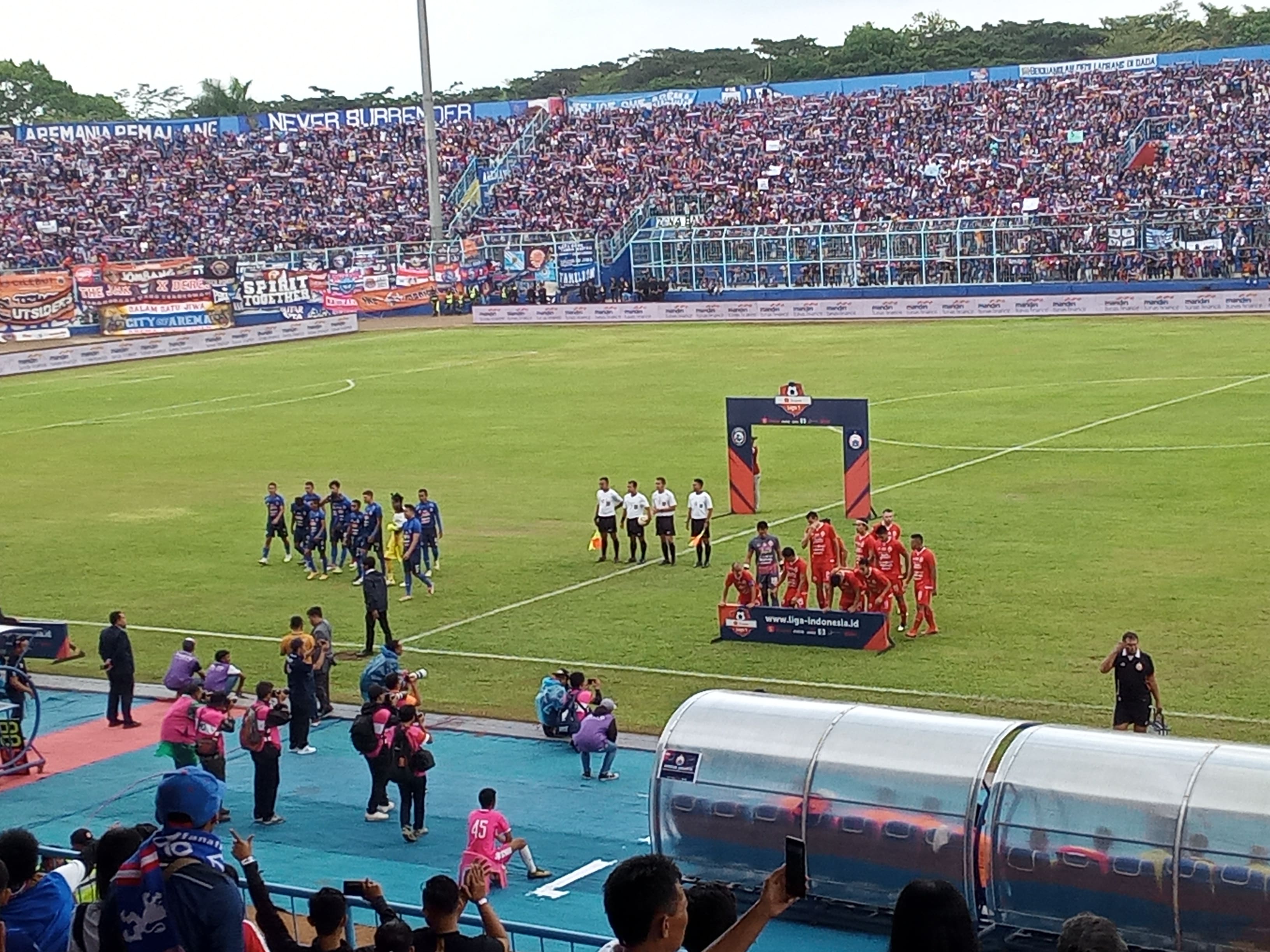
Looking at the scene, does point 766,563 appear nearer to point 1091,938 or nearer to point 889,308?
point 1091,938

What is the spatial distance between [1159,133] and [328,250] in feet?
140

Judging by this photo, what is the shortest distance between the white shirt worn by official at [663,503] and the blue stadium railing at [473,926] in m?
16.2

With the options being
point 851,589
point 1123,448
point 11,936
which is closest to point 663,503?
point 851,589

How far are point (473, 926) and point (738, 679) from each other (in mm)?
10511

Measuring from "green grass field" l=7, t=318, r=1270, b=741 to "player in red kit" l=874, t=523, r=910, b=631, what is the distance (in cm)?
75

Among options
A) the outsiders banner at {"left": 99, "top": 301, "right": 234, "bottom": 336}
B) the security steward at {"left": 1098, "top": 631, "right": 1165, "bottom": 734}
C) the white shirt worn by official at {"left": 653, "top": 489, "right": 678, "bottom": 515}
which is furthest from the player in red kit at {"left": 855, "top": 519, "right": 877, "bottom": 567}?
the outsiders banner at {"left": 99, "top": 301, "right": 234, "bottom": 336}

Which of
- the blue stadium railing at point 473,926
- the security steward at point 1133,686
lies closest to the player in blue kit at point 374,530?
the security steward at point 1133,686

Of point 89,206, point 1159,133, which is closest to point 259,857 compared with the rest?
point 1159,133

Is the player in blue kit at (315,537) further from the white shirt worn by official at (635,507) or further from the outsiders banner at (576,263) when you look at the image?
the outsiders banner at (576,263)

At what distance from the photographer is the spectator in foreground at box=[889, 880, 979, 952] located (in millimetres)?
5977

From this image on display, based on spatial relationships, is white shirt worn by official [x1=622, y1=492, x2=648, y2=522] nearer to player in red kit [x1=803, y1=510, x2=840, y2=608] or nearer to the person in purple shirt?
the person in purple shirt

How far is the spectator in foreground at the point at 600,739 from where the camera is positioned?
61.1ft

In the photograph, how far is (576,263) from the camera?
91.5m

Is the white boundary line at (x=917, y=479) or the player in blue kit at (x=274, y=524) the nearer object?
the white boundary line at (x=917, y=479)
